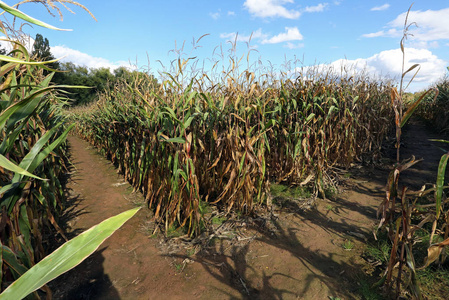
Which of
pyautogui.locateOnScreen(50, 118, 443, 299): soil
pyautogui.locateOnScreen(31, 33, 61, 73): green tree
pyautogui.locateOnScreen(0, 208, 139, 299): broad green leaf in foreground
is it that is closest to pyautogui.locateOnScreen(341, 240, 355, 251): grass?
pyautogui.locateOnScreen(50, 118, 443, 299): soil

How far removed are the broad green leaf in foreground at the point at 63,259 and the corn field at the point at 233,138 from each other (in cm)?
168

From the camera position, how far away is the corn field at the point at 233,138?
275 cm

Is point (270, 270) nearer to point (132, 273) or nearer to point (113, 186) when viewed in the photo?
point (132, 273)

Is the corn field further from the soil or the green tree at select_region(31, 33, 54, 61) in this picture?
the green tree at select_region(31, 33, 54, 61)

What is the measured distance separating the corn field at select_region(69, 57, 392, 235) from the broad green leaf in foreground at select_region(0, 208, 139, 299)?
1.68 metres

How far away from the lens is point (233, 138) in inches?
115

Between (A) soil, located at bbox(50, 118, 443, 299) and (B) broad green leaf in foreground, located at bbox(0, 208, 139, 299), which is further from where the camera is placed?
(A) soil, located at bbox(50, 118, 443, 299)

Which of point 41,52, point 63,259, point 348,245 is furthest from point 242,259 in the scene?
point 41,52

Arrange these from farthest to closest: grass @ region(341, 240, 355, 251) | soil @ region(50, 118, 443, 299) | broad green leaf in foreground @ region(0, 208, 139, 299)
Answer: grass @ region(341, 240, 355, 251), soil @ region(50, 118, 443, 299), broad green leaf in foreground @ region(0, 208, 139, 299)

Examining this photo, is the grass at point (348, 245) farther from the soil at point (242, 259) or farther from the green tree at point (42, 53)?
the green tree at point (42, 53)

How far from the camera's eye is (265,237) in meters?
2.85

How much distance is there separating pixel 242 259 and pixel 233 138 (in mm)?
1328

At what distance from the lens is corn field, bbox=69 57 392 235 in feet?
9.02

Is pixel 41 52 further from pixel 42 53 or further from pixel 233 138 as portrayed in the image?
pixel 233 138
